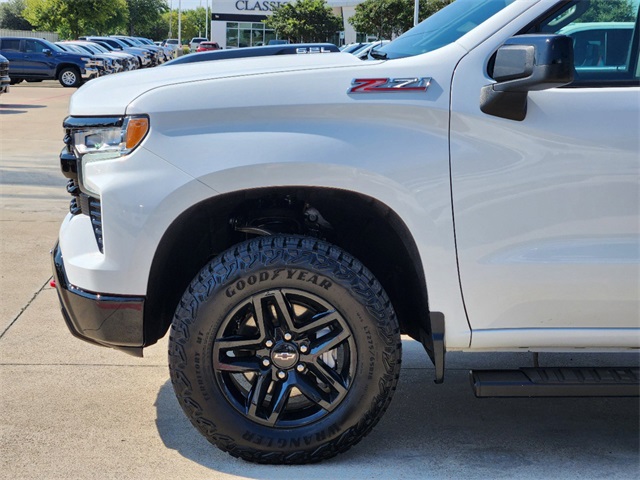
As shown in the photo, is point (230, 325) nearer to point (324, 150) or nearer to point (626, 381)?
point (324, 150)

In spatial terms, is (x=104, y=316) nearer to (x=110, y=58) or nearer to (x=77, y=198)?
(x=77, y=198)

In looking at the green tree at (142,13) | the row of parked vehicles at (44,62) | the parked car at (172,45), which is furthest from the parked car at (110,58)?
the green tree at (142,13)

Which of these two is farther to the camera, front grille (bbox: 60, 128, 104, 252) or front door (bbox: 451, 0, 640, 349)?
front grille (bbox: 60, 128, 104, 252)

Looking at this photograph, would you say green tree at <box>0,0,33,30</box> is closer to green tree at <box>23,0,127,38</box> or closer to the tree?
green tree at <box>23,0,127,38</box>

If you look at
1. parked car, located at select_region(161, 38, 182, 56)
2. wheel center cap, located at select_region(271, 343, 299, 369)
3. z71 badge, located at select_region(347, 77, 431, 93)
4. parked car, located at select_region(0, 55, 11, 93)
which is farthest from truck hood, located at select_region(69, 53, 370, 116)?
parked car, located at select_region(161, 38, 182, 56)

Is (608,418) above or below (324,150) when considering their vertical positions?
below

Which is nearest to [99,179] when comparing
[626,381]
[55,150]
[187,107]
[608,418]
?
[187,107]

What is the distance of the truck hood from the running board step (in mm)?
1293

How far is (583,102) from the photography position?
3320mm

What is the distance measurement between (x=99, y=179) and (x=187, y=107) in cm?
42

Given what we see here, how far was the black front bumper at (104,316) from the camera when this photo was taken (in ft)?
11.2

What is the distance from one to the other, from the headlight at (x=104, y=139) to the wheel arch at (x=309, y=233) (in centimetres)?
33

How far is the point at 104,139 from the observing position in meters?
3.45

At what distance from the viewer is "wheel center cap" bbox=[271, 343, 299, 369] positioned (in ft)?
11.4
